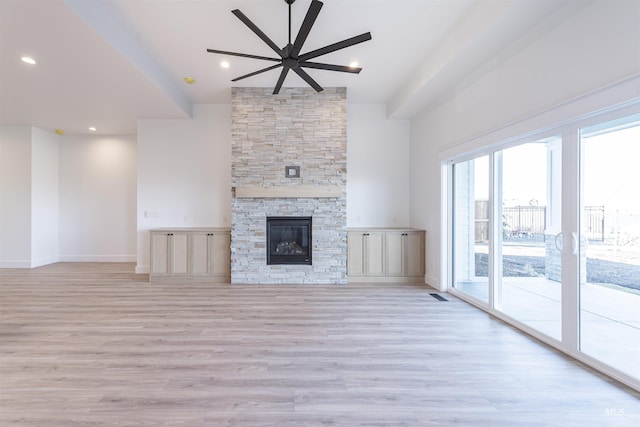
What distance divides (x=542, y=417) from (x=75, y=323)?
4.41m

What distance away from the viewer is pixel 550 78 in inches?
102

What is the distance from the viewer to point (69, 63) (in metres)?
3.54

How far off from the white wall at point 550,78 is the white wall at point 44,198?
8571 millimetres

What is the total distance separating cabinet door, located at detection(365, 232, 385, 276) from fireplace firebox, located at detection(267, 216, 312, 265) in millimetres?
1055

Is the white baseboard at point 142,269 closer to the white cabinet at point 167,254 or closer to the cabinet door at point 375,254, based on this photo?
the white cabinet at point 167,254

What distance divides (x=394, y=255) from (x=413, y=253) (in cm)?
35

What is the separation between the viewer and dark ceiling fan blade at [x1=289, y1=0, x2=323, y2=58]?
2157mm

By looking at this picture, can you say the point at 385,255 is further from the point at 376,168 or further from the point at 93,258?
the point at 93,258

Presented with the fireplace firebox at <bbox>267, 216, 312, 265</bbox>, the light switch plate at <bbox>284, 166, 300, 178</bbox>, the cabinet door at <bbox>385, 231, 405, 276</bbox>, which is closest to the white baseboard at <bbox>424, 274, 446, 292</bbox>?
the cabinet door at <bbox>385, 231, 405, 276</bbox>

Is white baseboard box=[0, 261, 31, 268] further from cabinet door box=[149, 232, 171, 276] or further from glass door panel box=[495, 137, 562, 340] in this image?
glass door panel box=[495, 137, 562, 340]

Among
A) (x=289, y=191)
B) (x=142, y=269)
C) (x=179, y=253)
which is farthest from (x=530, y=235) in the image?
(x=142, y=269)

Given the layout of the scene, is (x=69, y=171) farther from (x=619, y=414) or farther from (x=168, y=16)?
(x=619, y=414)

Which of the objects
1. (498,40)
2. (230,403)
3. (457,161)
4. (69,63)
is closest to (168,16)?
(69,63)

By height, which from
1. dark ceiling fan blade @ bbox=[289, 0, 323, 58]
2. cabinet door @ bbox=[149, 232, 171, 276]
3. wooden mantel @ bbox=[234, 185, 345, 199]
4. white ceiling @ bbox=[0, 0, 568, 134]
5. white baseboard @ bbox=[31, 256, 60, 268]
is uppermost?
white ceiling @ bbox=[0, 0, 568, 134]
